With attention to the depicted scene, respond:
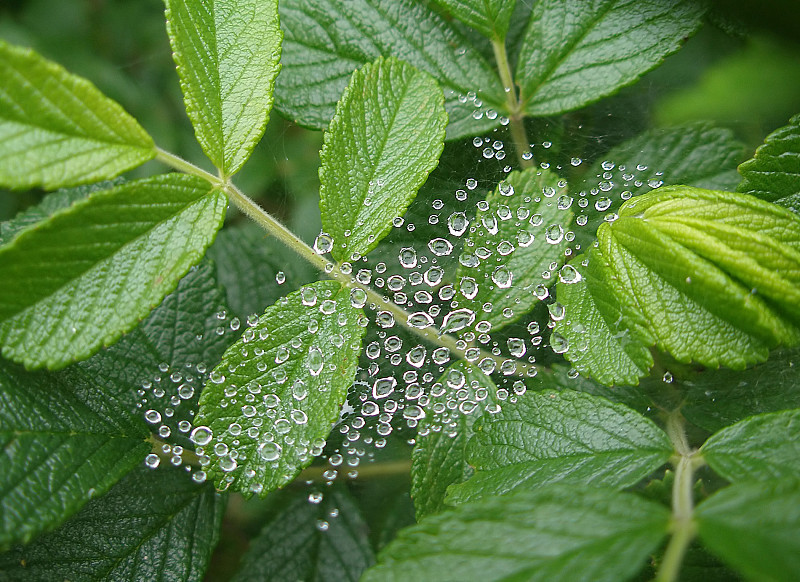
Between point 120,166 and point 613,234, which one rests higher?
point 120,166

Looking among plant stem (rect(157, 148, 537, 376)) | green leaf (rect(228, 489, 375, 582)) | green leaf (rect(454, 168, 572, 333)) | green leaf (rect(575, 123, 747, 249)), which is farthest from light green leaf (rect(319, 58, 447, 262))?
green leaf (rect(228, 489, 375, 582))

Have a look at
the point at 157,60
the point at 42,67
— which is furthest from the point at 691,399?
the point at 157,60

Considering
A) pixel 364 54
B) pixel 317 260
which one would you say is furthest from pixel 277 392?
pixel 364 54

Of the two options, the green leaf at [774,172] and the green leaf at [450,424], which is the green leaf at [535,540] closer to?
the green leaf at [450,424]

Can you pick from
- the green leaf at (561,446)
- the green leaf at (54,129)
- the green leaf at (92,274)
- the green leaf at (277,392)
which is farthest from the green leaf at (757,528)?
the green leaf at (54,129)

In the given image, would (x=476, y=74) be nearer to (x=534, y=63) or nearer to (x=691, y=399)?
(x=534, y=63)

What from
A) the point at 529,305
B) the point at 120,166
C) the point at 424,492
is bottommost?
the point at 424,492
